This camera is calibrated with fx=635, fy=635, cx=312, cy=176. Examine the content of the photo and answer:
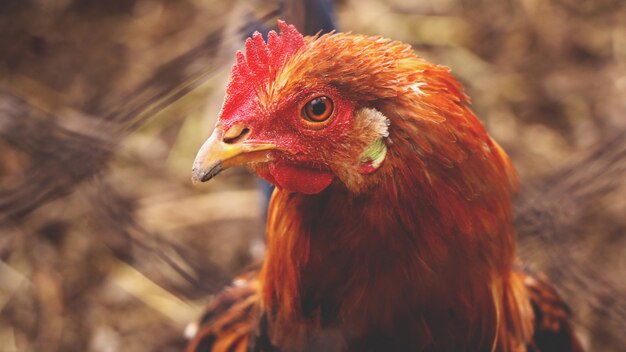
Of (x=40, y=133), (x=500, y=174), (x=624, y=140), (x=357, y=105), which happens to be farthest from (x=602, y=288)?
(x=40, y=133)

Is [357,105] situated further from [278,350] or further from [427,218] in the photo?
[278,350]

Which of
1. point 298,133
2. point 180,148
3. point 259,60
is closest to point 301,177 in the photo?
point 298,133

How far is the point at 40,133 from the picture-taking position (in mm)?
1595

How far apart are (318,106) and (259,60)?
11 cm

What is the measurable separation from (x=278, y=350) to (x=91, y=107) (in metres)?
1.52

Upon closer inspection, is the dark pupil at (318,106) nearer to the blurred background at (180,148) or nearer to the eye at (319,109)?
the eye at (319,109)

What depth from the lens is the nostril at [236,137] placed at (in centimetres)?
81

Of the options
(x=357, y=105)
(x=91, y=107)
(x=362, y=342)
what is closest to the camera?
(x=357, y=105)

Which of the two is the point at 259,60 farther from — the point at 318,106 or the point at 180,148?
the point at 180,148

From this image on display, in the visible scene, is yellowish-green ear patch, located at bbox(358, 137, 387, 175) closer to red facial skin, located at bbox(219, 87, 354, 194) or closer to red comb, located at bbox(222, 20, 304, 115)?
red facial skin, located at bbox(219, 87, 354, 194)

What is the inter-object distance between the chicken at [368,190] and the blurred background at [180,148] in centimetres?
51

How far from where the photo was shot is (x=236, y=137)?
0.81 m

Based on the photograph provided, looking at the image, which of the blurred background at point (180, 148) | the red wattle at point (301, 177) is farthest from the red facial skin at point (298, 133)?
the blurred background at point (180, 148)

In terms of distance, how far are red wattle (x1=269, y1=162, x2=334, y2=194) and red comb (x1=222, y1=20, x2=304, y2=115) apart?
10 centimetres
